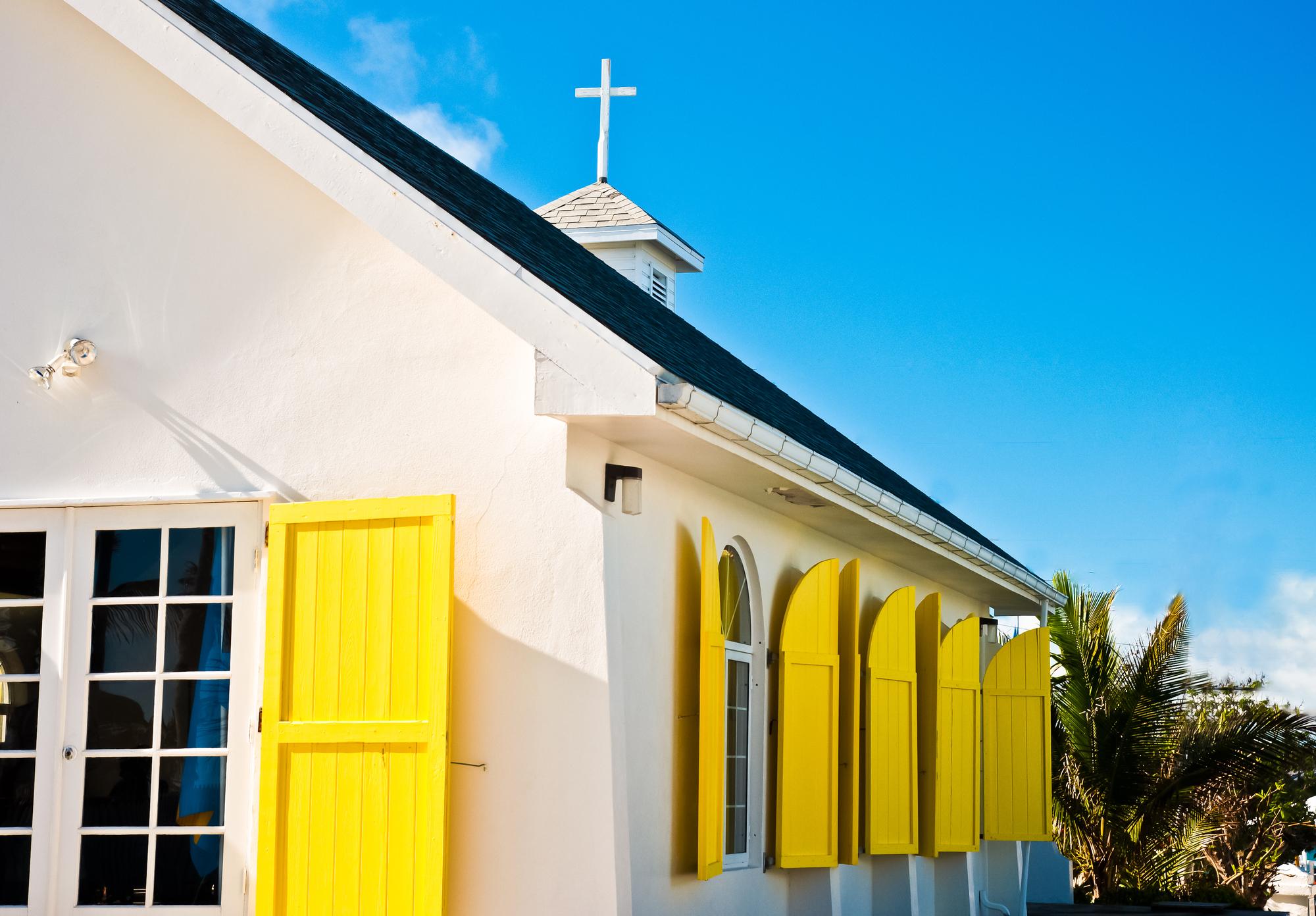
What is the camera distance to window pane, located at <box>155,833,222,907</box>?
6809 mm

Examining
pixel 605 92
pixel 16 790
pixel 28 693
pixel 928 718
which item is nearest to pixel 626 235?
pixel 605 92

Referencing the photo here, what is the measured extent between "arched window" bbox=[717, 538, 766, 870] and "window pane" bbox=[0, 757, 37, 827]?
360cm

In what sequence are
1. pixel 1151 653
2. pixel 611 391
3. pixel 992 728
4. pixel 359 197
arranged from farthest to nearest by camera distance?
pixel 1151 653 < pixel 992 728 < pixel 359 197 < pixel 611 391

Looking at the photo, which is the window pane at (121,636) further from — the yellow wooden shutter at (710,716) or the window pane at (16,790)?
the yellow wooden shutter at (710,716)

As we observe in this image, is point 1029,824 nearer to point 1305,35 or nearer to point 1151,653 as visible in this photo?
point 1151,653

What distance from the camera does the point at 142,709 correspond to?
275 inches

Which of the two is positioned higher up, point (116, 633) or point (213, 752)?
point (116, 633)

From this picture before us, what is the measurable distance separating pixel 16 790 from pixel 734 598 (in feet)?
12.6

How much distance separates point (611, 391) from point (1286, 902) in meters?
30.2

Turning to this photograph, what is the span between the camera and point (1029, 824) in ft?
41.0

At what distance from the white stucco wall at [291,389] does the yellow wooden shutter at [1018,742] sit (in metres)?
6.80

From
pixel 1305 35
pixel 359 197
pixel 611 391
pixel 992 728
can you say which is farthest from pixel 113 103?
pixel 1305 35

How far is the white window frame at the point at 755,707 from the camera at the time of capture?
27.9 feet

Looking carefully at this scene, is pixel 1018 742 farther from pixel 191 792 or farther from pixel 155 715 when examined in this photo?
pixel 155 715
